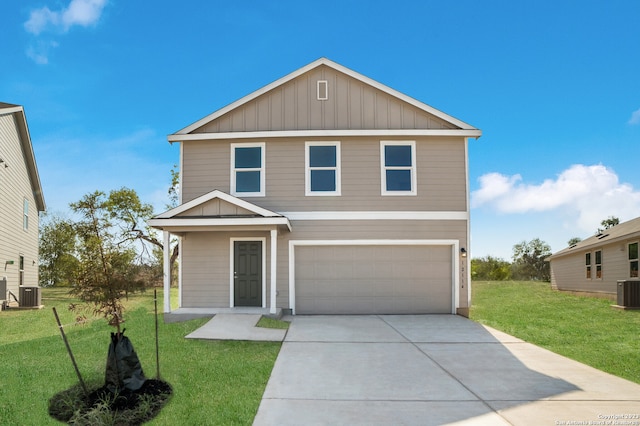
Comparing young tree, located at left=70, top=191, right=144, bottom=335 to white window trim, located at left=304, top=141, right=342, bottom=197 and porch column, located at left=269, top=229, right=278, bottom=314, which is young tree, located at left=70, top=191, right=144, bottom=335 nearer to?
porch column, located at left=269, top=229, right=278, bottom=314

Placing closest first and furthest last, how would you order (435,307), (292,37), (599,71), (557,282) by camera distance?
(435,307) → (292,37) → (599,71) → (557,282)

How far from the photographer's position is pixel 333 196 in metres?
13.1

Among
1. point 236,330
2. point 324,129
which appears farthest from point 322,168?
point 236,330

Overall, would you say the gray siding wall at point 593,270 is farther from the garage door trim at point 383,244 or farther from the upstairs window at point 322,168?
the upstairs window at point 322,168

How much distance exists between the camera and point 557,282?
25719mm

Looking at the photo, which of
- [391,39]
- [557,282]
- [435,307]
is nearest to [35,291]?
[435,307]

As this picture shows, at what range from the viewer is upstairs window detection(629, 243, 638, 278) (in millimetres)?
17594

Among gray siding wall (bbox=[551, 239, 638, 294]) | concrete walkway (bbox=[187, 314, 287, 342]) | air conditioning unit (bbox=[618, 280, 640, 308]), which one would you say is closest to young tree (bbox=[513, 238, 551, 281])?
gray siding wall (bbox=[551, 239, 638, 294])

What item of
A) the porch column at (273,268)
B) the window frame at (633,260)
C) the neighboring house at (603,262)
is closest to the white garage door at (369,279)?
the porch column at (273,268)

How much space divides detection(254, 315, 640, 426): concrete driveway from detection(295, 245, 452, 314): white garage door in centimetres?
324

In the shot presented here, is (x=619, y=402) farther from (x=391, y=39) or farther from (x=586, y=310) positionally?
(x=391, y=39)

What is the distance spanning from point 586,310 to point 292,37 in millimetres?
13147

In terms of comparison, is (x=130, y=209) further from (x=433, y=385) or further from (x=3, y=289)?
(x=433, y=385)

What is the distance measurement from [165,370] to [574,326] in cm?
1019
